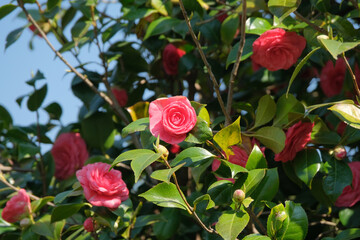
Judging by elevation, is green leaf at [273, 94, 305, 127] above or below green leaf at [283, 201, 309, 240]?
above

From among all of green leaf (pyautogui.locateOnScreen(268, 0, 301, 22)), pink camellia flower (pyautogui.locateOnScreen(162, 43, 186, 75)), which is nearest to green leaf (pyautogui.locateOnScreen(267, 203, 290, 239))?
green leaf (pyautogui.locateOnScreen(268, 0, 301, 22))

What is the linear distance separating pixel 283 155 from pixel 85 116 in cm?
70

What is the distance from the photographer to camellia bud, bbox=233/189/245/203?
94cm

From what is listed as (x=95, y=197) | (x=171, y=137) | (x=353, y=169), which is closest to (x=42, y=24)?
(x=95, y=197)

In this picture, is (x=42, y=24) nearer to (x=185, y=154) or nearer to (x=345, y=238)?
(x=185, y=154)

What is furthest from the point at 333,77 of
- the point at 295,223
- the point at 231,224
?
the point at 231,224

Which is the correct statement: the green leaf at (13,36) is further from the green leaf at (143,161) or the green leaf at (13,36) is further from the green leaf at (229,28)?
the green leaf at (143,161)

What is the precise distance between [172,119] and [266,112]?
267mm

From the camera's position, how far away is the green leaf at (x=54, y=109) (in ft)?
5.75

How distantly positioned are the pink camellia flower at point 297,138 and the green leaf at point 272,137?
0.05 meters

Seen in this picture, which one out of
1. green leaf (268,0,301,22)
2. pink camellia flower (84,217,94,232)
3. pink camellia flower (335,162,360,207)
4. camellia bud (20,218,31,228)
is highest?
green leaf (268,0,301,22)

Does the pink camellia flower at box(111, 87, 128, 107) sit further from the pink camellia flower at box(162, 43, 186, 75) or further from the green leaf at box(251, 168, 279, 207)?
the green leaf at box(251, 168, 279, 207)

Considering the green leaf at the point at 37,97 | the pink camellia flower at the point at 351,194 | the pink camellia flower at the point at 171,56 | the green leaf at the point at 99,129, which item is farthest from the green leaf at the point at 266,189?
the green leaf at the point at 37,97

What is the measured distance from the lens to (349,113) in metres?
0.97
